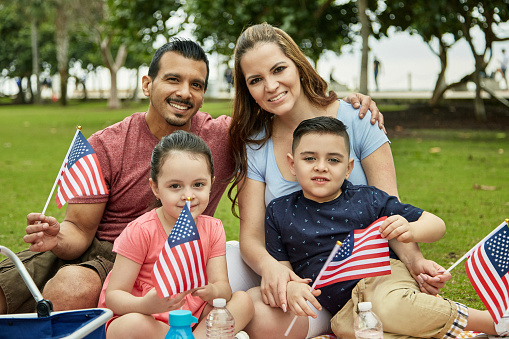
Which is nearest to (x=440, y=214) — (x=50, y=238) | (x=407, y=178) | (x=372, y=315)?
(x=407, y=178)

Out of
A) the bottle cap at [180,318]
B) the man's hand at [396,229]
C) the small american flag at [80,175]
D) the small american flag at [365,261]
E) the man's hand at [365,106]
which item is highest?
the man's hand at [365,106]

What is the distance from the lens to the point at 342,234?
338cm

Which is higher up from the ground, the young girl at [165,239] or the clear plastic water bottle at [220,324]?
the young girl at [165,239]

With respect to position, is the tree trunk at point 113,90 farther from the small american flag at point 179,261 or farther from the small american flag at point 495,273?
the small american flag at point 495,273

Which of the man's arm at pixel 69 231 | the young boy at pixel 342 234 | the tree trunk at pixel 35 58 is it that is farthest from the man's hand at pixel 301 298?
the tree trunk at pixel 35 58

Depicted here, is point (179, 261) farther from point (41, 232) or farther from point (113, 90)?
point (113, 90)

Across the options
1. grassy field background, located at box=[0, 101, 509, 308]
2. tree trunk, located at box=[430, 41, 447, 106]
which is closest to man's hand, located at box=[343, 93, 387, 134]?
grassy field background, located at box=[0, 101, 509, 308]

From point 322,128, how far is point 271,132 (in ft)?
1.96

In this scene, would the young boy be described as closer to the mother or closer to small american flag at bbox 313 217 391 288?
small american flag at bbox 313 217 391 288

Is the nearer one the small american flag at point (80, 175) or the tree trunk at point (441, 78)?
the small american flag at point (80, 175)

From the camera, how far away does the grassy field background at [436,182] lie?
6.08 meters

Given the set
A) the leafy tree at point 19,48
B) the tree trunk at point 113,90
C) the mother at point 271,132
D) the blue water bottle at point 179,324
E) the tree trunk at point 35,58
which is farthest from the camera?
the leafy tree at point 19,48

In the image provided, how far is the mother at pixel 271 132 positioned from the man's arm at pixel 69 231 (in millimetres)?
838

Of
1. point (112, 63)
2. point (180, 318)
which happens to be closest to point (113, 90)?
point (112, 63)
